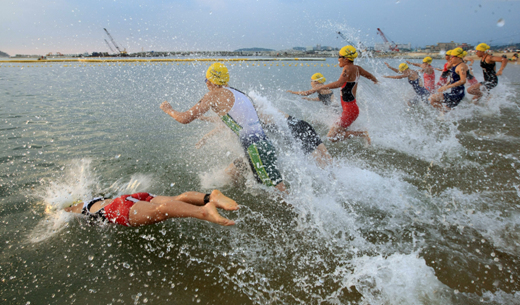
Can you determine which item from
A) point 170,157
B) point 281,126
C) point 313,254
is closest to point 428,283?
point 313,254

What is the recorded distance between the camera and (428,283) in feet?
7.30

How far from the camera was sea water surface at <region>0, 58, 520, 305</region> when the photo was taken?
7.33 ft

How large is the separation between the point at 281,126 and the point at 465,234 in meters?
2.74

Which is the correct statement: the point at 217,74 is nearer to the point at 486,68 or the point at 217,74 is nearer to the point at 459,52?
the point at 459,52

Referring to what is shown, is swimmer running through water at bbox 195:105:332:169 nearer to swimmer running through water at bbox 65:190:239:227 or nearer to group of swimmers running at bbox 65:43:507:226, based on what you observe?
group of swimmers running at bbox 65:43:507:226

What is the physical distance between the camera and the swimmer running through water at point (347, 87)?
5.06m

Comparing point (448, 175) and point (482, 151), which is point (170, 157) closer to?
point (448, 175)

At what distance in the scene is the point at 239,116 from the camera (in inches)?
127

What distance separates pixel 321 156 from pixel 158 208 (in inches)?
107

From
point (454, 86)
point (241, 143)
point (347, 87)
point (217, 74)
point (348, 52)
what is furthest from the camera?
point (454, 86)

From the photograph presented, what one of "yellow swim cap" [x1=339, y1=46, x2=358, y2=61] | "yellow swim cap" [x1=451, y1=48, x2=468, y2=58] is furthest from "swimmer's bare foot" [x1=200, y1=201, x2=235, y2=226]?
"yellow swim cap" [x1=451, y1=48, x2=468, y2=58]

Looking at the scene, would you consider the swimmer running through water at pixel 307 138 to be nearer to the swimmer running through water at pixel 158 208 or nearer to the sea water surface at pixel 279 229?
the sea water surface at pixel 279 229

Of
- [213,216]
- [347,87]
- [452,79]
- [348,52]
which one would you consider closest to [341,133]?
[347,87]

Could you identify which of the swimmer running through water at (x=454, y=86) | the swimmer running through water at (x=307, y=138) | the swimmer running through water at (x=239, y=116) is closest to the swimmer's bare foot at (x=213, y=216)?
the swimmer running through water at (x=239, y=116)
